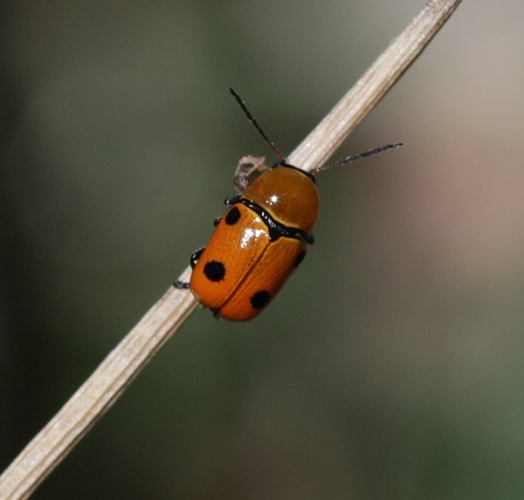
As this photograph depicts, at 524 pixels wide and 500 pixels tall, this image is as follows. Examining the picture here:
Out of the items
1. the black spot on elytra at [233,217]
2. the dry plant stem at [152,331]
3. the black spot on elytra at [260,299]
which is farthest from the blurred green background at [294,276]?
the dry plant stem at [152,331]

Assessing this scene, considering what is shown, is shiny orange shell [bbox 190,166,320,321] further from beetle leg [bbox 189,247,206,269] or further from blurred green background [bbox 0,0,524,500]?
blurred green background [bbox 0,0,524,500]

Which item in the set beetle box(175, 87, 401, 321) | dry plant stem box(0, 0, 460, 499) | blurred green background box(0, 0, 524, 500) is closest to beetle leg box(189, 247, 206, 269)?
beetle box(175, 87, 401, 321)

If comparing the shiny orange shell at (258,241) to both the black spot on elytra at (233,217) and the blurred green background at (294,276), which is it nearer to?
the black spot on elytra at (233,217)

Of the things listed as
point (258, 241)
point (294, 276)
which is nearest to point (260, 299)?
point (258, 241)

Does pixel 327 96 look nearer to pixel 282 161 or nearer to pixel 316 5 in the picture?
pixel 316 5

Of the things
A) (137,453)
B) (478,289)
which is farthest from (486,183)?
(137,453)

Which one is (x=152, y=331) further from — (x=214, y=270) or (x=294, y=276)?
(x=294, y=276)
